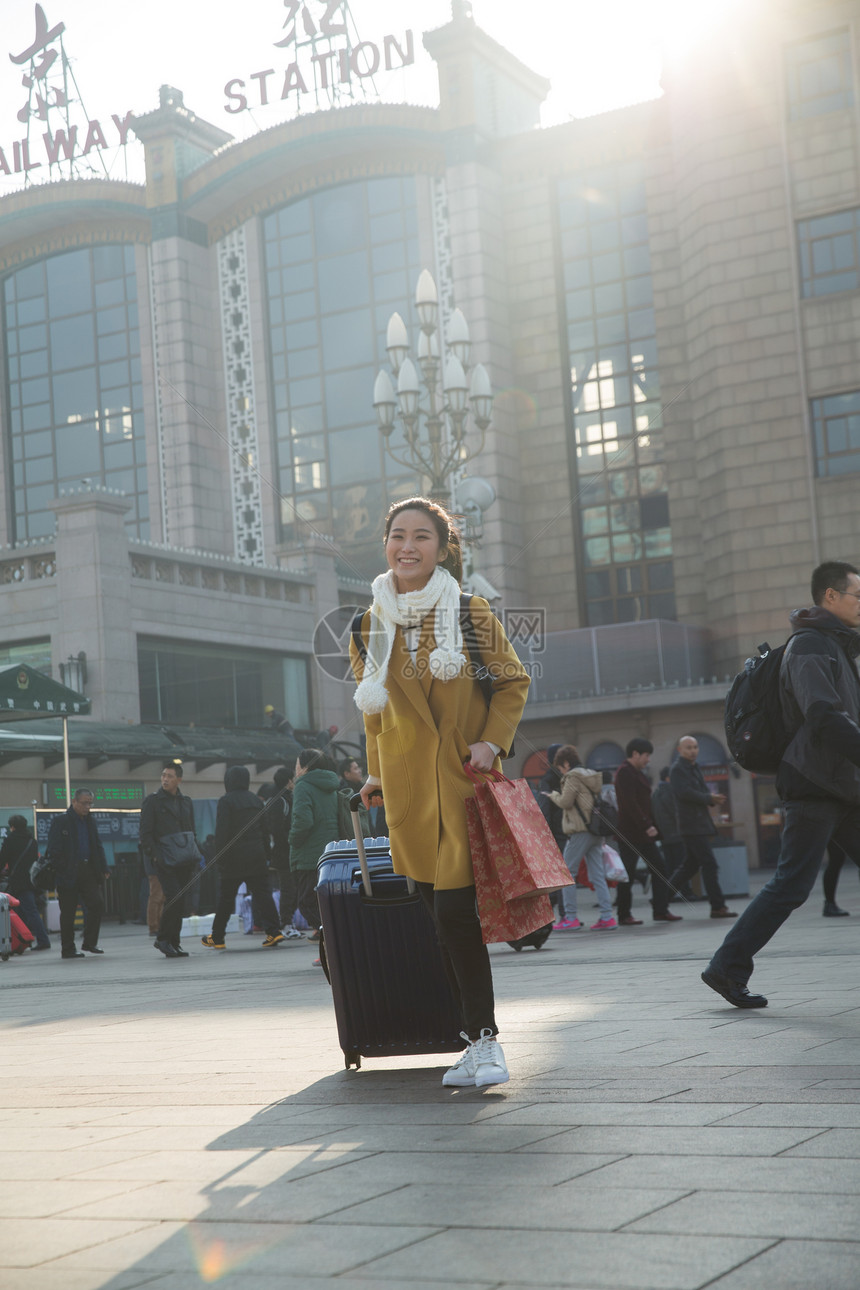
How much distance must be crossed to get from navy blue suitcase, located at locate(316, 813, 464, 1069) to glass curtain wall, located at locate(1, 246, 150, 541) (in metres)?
40.5

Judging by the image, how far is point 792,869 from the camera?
589cm

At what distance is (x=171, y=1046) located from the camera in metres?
6.29

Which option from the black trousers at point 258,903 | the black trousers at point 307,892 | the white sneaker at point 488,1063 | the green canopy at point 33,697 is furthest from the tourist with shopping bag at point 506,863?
the green canopy at point 33,697

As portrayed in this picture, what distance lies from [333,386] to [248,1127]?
40.2 metres

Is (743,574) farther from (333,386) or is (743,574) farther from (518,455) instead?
(333,386)

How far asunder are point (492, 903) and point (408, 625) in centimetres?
96

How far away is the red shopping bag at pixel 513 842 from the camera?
4.42 meters

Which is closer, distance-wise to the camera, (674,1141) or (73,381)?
(674,1141)

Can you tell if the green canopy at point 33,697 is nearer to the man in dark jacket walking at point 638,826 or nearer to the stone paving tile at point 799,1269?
the man in dark jacket walking at point 638,826

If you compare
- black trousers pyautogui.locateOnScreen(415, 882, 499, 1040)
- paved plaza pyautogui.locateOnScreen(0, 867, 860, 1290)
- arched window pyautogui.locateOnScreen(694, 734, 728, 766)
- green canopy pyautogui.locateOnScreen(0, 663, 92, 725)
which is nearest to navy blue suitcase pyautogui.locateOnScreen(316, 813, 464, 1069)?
paved plaza pyautogui.locateOnScreen(0, 867, 860, 1290)

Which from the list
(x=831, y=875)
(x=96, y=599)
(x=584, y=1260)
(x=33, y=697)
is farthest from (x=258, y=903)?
(x=96, y=599)

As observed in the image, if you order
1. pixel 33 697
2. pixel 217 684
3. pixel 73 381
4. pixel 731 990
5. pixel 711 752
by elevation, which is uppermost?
pixel 73 381

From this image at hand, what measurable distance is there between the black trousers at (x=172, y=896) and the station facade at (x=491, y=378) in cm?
1244

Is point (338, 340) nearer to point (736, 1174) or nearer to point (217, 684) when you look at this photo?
point (217, 684)
